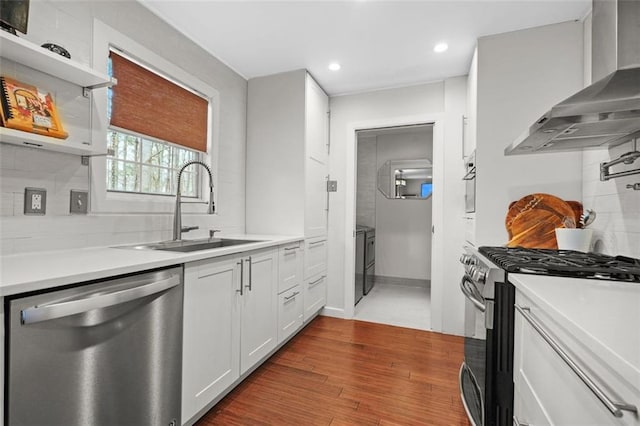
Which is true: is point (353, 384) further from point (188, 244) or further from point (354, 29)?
point (354, 29)

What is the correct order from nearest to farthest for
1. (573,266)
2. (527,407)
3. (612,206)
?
1. (527,407)
2. (573,266)
3. (612,206)

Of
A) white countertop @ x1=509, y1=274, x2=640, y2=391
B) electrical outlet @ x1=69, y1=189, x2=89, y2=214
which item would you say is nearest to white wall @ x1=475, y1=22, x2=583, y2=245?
white countertop @ x1=509, y1=274, x2=640, y2=391

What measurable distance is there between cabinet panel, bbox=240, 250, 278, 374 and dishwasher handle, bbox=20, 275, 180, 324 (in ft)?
2.26

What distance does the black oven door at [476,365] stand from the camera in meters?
1.36

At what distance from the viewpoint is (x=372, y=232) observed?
4492 mm

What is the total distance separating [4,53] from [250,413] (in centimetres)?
204

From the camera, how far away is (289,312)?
98.1 inches

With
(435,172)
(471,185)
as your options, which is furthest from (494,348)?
(435,172)

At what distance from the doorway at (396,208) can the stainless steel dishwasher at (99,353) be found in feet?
10.3

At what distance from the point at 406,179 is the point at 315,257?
2.37 m

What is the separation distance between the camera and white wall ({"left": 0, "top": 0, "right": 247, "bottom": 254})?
1361 millimetres

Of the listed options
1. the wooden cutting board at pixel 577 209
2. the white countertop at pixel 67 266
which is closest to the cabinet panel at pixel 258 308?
the white countertop at pixel 67 266

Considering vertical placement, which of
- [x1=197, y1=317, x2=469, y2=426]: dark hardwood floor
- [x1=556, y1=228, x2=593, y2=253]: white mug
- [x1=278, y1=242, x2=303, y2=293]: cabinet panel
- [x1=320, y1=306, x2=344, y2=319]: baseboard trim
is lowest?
[x1=197, y1=317, x2=469, y2=426]: dark hardwood floor

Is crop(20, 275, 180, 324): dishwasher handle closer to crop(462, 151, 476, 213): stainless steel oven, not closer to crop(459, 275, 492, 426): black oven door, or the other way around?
crop(459, 275, 492, 426): black oven door
